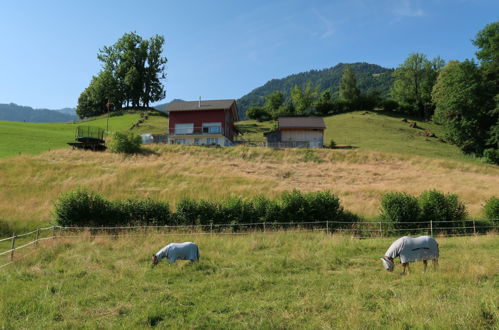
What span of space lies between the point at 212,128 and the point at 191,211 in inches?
1411

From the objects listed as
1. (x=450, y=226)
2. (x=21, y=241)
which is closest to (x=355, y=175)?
(x=450, y=226)

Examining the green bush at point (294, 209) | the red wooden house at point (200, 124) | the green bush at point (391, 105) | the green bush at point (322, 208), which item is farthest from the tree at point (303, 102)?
the green bush at point (294, 209)

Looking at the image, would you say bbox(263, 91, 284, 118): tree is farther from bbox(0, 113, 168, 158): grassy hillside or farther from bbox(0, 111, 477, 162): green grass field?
bbox(0, 113, 168, 158): grassy hillside

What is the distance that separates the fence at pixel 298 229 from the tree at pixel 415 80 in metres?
75.3

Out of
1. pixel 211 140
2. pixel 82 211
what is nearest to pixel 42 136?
pixel 211 140

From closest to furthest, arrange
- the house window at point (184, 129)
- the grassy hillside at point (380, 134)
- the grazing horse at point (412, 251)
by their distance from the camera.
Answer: the grazing horse at point (412, 251) → the grassy hillside at point (380, 134) → the house window at point (184, 129)

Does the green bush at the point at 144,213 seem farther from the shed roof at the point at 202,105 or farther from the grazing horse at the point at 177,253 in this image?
the shed roof at the point at 202,105

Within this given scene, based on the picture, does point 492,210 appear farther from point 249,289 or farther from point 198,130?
point 198,130

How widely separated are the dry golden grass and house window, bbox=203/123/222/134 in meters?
7.53

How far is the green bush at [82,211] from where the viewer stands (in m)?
20.8

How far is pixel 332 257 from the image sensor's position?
13.7m

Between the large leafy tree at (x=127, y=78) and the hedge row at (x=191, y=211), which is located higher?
the large leafy tree at (x=127, y=78)

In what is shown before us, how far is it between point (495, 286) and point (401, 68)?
97805 mm

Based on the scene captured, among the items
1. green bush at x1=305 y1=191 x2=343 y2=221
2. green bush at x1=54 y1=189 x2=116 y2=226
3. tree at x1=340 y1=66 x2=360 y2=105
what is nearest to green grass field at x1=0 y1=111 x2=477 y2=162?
tree at x1=340 y1=66 x2=360 y2=105
